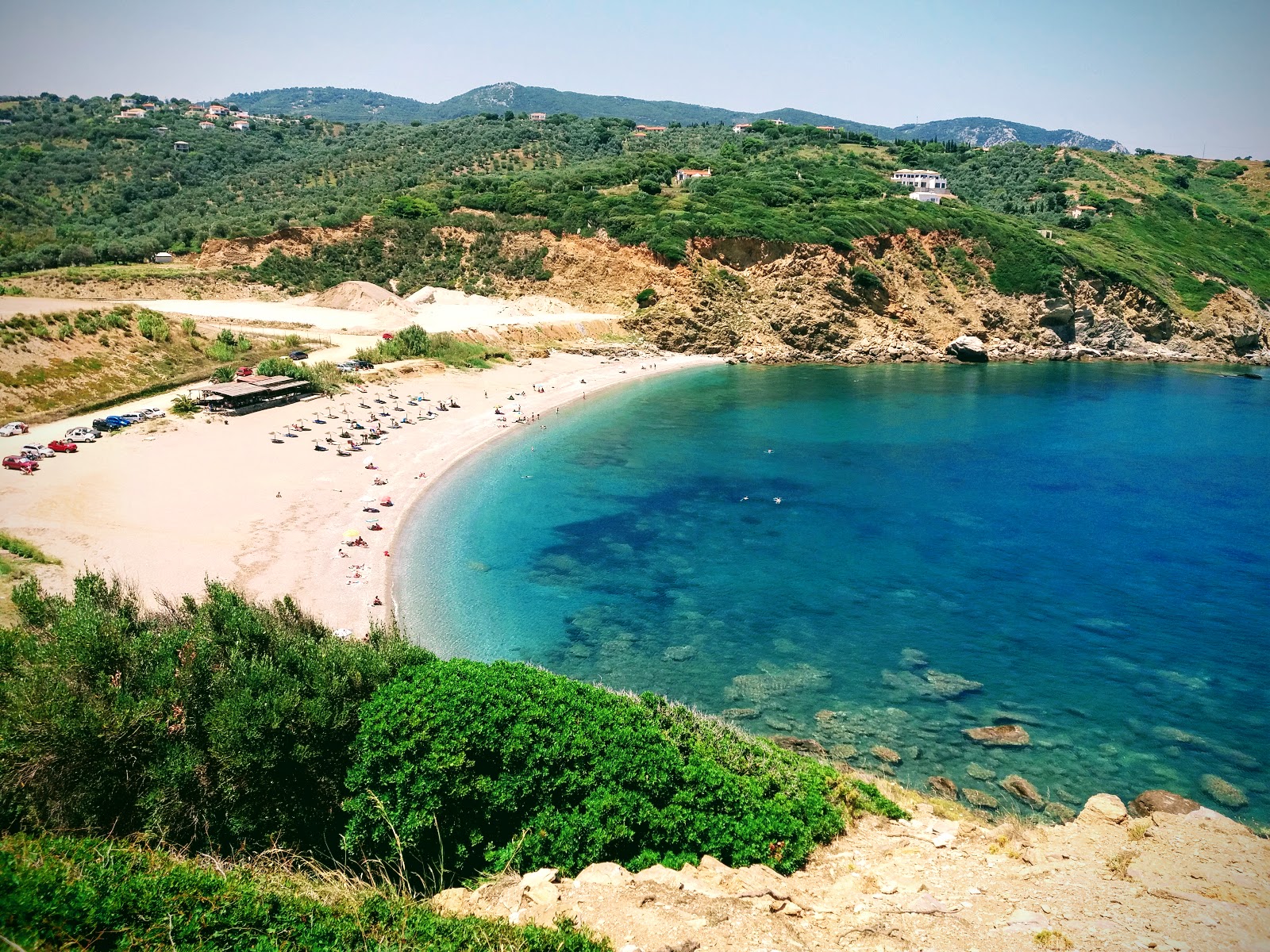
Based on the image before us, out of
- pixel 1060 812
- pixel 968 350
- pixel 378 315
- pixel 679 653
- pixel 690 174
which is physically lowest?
pixel 1060 812

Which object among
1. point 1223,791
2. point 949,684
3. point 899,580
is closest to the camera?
point 1223,791

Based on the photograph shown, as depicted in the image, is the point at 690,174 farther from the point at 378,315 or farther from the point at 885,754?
the point at 885,754

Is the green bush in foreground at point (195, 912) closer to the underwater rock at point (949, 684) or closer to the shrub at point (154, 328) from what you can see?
the underwater rock at point (949, 684)

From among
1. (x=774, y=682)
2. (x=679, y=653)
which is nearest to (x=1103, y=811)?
(x=774, y=682)

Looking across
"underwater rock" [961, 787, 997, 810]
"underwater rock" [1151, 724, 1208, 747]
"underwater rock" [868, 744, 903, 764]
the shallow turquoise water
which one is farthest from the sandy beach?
"underwater rock" [1151, 724, 1208, 747]

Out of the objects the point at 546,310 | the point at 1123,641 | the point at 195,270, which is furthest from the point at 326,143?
the point at 1123,641

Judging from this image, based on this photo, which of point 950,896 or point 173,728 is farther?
point 173,728

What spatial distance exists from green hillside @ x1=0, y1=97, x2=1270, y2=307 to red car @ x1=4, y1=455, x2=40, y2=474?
153 ft

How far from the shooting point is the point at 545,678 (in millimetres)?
15789

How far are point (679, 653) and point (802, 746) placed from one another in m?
→ 5.87

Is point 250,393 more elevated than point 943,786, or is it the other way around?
point 250,393

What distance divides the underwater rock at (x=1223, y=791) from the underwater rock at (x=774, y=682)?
31.9 feet

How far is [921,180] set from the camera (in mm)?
101438

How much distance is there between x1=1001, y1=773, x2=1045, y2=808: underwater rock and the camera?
57.4 ft
